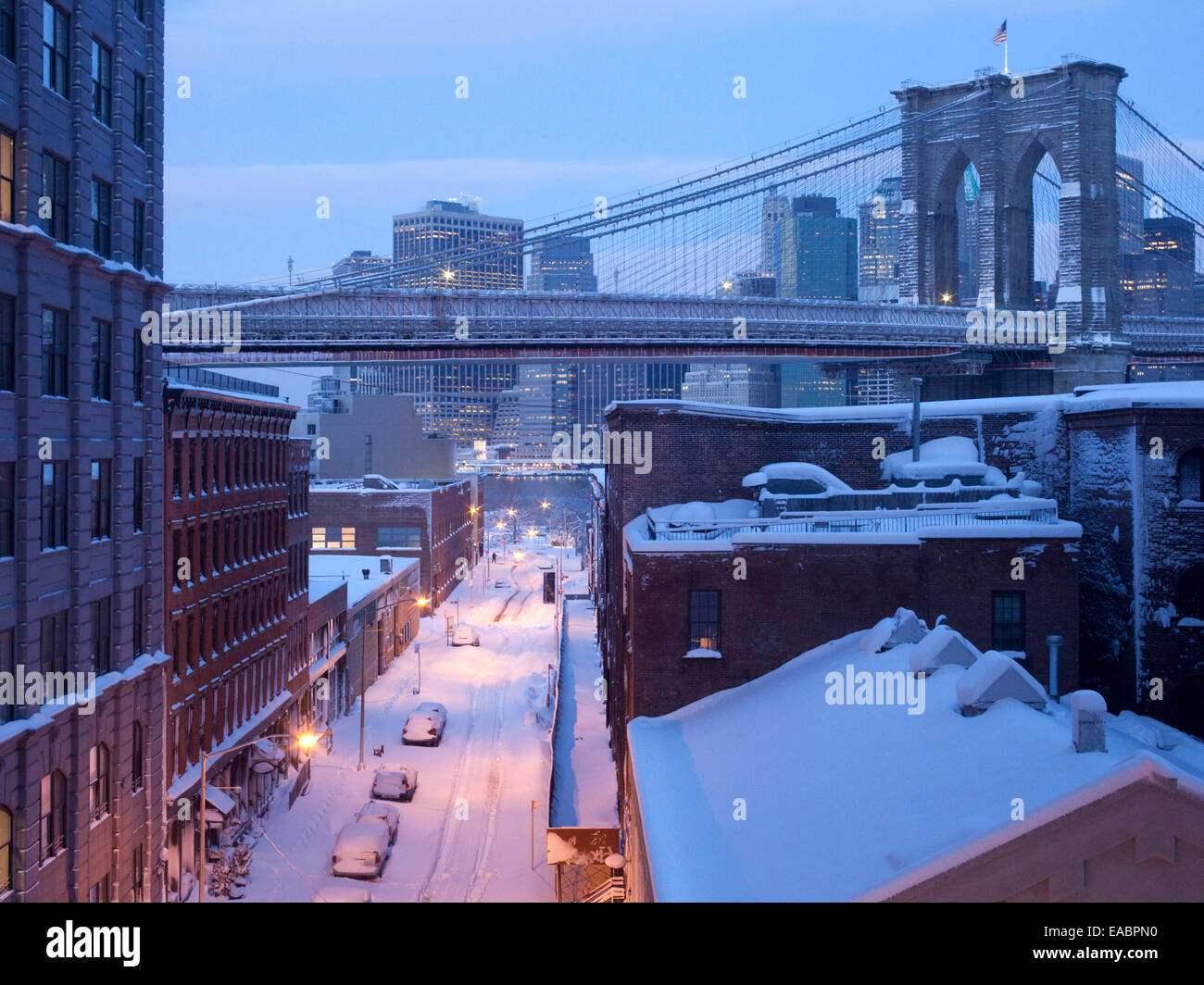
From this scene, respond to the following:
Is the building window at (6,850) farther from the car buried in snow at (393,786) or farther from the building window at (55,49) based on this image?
the car buried in snow at (393,786)

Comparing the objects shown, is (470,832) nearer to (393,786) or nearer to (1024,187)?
(393,786)

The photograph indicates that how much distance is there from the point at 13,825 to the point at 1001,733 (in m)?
14.8

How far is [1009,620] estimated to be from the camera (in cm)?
2264

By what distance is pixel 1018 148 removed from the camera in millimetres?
50969

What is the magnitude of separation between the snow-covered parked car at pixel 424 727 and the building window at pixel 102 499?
67.3 ft

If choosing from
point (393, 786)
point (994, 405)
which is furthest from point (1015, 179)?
point (393, 786)

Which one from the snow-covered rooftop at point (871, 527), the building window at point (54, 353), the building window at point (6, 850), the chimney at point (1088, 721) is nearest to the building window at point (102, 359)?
the building window at point (54, 353)

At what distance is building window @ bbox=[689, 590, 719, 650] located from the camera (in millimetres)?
21844

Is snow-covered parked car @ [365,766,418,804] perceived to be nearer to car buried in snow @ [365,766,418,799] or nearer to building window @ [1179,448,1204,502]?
car buried in snow @ [365,766,418,799]

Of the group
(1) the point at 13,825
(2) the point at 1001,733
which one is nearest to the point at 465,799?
(1) the point at 13,825

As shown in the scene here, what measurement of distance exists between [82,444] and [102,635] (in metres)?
4.07

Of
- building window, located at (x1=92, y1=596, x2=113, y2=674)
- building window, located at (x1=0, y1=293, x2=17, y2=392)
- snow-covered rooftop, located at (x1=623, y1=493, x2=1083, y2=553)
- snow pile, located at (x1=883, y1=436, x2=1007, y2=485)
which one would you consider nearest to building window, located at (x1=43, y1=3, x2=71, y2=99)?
building window, located at (x1=0, y1=293, x2=17, y2=392)

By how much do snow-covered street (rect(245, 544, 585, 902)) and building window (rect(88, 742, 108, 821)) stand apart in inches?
220
